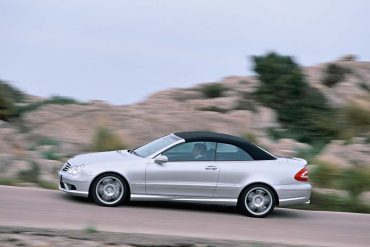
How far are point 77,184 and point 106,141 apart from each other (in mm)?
7203

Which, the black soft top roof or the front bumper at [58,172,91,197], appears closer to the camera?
the front bumper at [58,172,91,197]

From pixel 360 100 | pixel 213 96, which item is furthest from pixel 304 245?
pixel 213 96

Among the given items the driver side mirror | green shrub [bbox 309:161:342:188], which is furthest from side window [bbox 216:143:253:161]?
green shrub [bbox 309:161:342:188]

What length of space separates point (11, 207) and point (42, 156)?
7671 mm

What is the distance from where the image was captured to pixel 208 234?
12.0 metres

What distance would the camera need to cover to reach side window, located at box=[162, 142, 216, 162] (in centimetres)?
1370

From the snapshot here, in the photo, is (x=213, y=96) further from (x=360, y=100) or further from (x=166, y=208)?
(x=166, y=208)

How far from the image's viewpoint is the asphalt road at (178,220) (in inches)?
471

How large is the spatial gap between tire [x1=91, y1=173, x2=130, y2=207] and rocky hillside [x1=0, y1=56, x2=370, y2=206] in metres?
3.61

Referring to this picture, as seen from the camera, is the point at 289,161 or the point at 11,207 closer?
the point at 11,207

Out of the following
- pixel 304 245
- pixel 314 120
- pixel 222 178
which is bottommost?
pixel 304 245

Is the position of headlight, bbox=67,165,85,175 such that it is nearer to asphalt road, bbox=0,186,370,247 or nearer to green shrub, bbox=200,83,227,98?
asphalt road, bbox=0,186,370,247

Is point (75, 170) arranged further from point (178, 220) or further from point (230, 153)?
point (230, 153)

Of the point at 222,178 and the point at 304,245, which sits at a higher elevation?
the point at 222,178
